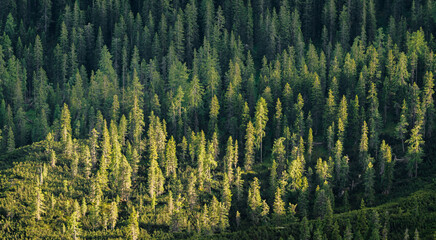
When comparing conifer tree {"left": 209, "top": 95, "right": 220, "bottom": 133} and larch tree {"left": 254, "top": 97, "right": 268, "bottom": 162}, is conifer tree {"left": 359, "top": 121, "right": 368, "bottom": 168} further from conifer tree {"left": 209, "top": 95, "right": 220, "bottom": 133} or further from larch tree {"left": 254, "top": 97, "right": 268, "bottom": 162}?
conifer tree {"left": 209, "top": 95, "right": 220, "bottom": 133}

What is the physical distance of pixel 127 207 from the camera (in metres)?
127

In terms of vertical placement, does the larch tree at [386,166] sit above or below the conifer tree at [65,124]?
below

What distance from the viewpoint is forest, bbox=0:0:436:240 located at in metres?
122

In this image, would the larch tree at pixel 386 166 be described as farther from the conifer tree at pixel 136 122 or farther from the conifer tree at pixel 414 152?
the conifer tree at pixel 136 122

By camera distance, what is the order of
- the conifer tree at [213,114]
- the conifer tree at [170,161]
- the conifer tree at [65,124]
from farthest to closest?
the conifer tree at [65,124] < the conifer tree at [213,114] < the conifer tree at [170,161]

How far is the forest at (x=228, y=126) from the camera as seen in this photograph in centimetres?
12238

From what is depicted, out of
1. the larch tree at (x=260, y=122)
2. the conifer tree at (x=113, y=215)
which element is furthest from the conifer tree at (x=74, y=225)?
the larch tree at (x=260, y=122)

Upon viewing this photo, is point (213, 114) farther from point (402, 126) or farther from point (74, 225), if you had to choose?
point (74, 225)

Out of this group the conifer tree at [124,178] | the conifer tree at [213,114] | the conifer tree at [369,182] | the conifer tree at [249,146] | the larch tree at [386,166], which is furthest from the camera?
the conifer tree at [213,114]

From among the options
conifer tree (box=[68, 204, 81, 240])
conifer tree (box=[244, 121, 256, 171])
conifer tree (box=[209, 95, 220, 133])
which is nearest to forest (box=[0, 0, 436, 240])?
conifer tree (box=[244, 121, 256, 171])

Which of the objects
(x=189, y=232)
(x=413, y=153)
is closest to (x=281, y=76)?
(x=413, y=153)

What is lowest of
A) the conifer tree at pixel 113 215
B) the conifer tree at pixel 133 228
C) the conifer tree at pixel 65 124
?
the conifer tree at pixel 133 228

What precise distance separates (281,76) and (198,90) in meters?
18.9

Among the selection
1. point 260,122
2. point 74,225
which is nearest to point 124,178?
point 74,225
